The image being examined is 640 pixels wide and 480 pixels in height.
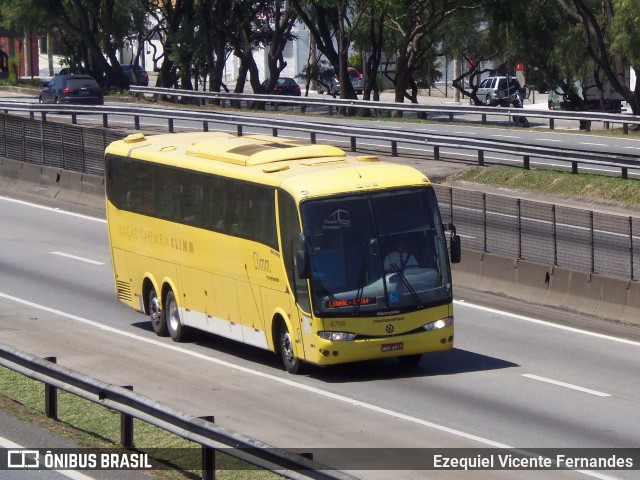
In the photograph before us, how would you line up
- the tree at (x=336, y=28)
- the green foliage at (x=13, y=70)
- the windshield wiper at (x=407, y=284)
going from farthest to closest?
the green foliage at (x=13, y=70) → the tree at (x=336, y=28) → the windshield wiper at (x=407, y=284)

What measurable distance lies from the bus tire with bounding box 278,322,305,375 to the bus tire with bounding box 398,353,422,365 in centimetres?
152

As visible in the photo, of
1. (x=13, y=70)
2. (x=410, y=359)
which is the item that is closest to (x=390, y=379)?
(x=410, y=359)

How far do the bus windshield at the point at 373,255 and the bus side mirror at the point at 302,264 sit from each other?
0.11m

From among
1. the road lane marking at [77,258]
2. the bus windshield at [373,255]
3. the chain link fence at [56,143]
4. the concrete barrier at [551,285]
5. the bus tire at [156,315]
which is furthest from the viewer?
the chain link fence at [56,143]

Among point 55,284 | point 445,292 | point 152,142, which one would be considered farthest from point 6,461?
point 55,284

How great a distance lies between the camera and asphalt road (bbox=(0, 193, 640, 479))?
12.3m

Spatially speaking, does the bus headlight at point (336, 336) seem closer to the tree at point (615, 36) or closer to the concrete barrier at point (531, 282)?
the concrete barrier at point (531, 282)

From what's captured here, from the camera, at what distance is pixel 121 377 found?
1509 centimetres

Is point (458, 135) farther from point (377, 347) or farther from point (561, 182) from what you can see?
point (377, 347)

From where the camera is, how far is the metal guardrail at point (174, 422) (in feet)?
26.1

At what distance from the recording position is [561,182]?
103 feet

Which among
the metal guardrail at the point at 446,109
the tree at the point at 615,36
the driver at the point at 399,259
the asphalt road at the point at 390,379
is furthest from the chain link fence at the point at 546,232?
the tree at the point at 615,36

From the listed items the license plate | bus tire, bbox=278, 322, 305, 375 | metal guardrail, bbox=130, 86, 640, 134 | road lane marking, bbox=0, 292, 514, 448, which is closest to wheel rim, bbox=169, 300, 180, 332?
road lane marking, bbox=0, 292, 514, 448

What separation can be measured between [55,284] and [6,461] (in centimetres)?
1312
